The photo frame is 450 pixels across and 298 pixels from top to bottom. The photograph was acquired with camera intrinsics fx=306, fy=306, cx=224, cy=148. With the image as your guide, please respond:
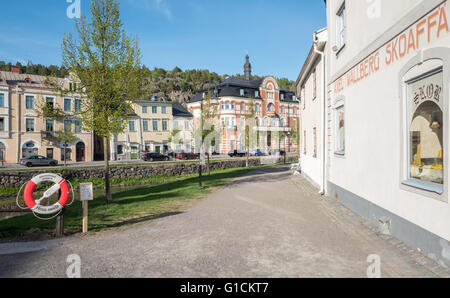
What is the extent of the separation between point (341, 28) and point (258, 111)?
48637 millimetres

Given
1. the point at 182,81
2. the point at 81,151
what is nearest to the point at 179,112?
the point at 81,151

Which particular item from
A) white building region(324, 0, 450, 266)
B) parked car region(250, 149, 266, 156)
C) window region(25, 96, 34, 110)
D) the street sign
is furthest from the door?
white building region(324, 0, 450, 266)

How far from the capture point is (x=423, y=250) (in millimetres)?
5043

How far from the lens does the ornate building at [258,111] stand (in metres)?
55.2

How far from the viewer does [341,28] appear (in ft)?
33.6

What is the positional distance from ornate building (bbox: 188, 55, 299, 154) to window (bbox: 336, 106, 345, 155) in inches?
1577

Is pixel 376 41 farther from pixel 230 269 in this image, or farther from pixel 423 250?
pixel 230 269

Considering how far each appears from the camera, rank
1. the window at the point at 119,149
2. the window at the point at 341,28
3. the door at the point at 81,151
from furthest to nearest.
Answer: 1. the window at the point at 119,149
2. the door at the point at 81,151
3. the window at the point at 341,28

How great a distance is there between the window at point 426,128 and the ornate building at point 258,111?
1768 inches

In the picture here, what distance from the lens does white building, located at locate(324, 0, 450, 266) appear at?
15.7 ft

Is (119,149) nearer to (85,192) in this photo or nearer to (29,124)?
A: (29,124)

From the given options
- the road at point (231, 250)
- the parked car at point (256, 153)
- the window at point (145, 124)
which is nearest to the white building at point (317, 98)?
the road at point (231, 250)

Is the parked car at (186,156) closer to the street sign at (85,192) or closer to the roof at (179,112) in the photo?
the roof at (179,112)
